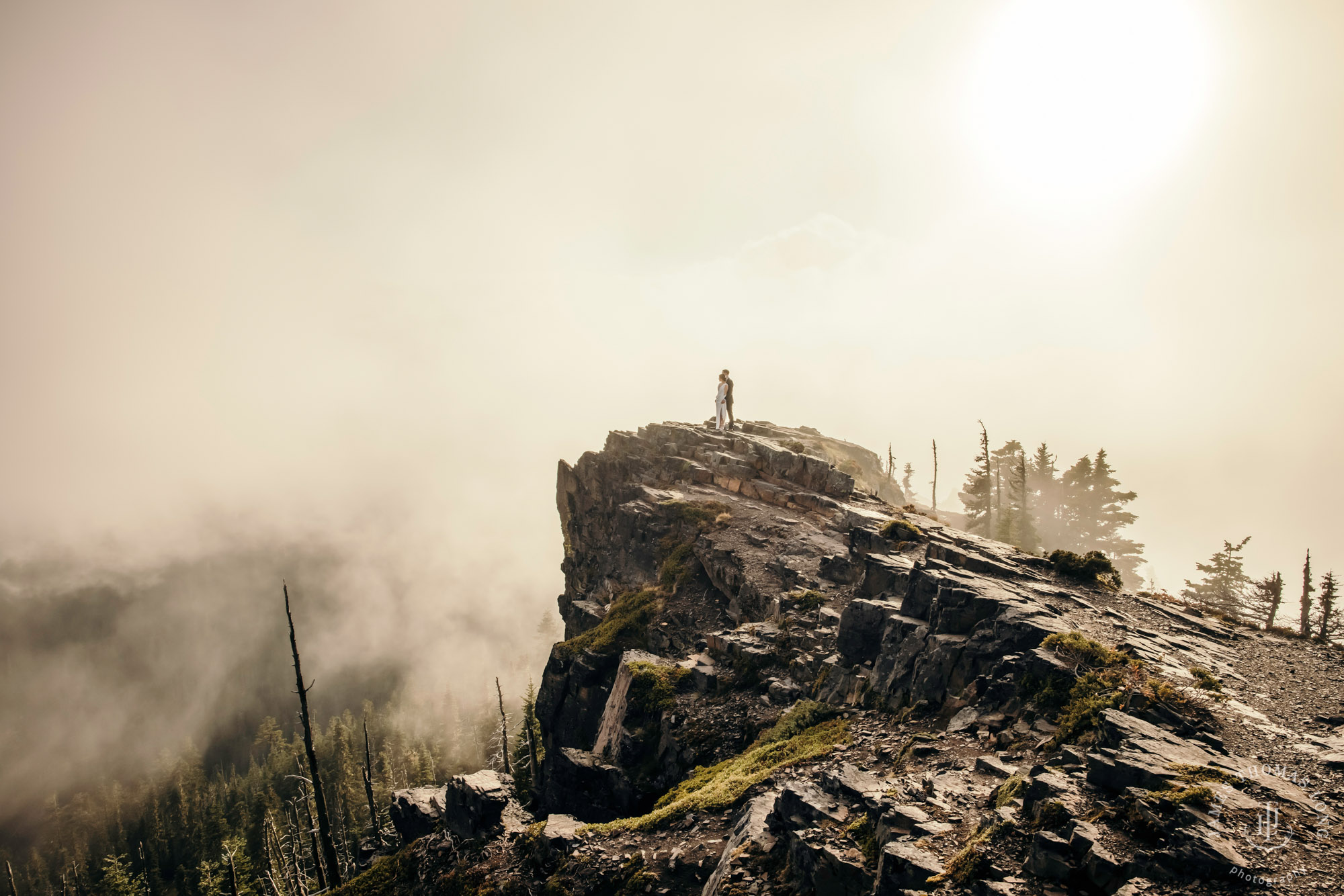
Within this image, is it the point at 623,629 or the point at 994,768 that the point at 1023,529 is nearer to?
the point at 623,629

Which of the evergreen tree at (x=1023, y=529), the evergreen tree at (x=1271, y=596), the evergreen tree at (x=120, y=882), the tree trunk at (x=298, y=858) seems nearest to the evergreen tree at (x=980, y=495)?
the evergreen tree at (x=1023, y=529)

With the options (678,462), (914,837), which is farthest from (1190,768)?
(678,462)

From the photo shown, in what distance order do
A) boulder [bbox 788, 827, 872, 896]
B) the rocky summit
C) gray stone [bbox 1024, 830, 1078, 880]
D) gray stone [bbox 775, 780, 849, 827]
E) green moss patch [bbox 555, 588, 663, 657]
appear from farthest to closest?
green moss patch [bbox 555, 588, 663, 657] → gray stone [bbox 775, 780, 849, 827] → boulder [bbox 788, 827, 872, 896] → the rocky summit → gray stone [bbox 1024, 830, 1078, 880]

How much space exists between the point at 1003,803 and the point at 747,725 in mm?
12449

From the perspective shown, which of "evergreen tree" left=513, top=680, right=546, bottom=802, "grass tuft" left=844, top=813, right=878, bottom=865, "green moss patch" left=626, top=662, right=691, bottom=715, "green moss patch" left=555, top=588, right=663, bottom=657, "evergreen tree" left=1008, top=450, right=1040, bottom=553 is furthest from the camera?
"evergreen tree" left=1008, top=450, right=1040, bottom=553

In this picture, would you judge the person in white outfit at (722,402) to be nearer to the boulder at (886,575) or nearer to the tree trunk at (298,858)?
the boulder at (886,575)

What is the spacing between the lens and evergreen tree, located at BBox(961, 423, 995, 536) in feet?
201

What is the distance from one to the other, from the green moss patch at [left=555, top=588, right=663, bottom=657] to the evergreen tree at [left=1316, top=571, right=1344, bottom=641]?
34926 millimetres

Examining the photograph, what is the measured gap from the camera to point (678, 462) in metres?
46.3

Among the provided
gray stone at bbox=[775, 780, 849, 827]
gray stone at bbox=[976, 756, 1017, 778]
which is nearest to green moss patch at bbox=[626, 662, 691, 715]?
gray stone at bbox=[775, 780, 849, 827]

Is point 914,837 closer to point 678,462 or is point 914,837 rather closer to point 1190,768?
point 1190,768

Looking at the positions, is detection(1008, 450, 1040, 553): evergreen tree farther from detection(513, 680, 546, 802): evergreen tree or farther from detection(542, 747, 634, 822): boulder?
detection(513, 680, 546, 802): evergreen tree

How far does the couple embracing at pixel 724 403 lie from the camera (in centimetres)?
4516

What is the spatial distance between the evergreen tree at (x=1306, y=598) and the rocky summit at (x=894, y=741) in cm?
2029
